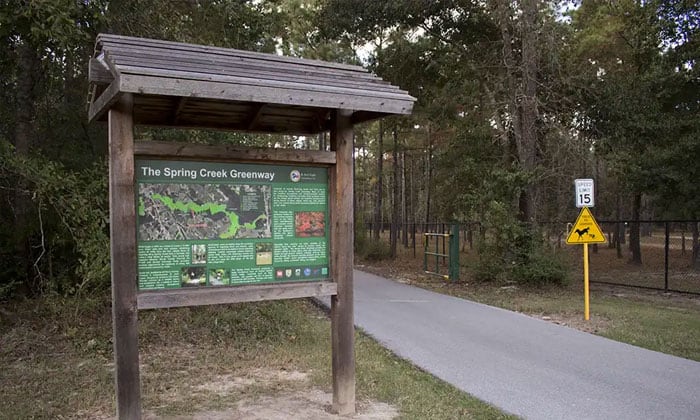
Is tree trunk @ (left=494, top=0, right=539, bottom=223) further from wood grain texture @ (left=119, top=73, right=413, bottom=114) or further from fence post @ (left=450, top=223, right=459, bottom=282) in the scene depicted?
wood grain texture @ (left=119, top=73, right=413, bottom=114)

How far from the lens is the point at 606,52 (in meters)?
23.0

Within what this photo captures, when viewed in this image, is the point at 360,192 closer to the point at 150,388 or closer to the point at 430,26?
the point at 430,26

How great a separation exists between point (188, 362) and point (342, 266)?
10.2 feet

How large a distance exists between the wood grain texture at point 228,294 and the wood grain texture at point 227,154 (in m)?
1.07

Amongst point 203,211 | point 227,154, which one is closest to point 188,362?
point 203,211

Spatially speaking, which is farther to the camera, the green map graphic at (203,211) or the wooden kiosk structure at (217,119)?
the green map graphic at (203,211)

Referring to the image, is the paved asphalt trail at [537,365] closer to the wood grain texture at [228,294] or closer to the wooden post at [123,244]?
the wood grain texture at [228,294]

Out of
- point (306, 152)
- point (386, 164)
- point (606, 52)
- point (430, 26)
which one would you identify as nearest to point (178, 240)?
point (306, 152)

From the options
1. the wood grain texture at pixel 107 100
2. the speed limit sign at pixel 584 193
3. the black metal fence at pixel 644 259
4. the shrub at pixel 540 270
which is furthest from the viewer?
the black metal fence at pixel 644 259

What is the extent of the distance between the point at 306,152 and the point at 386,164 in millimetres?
45892

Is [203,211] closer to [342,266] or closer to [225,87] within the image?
[225,87]

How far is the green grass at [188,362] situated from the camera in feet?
17.6

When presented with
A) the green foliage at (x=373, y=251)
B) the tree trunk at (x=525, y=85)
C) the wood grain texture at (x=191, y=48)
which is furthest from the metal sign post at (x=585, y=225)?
the green foliage at (x=373, y=251)

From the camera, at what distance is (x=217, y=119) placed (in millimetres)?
5625
